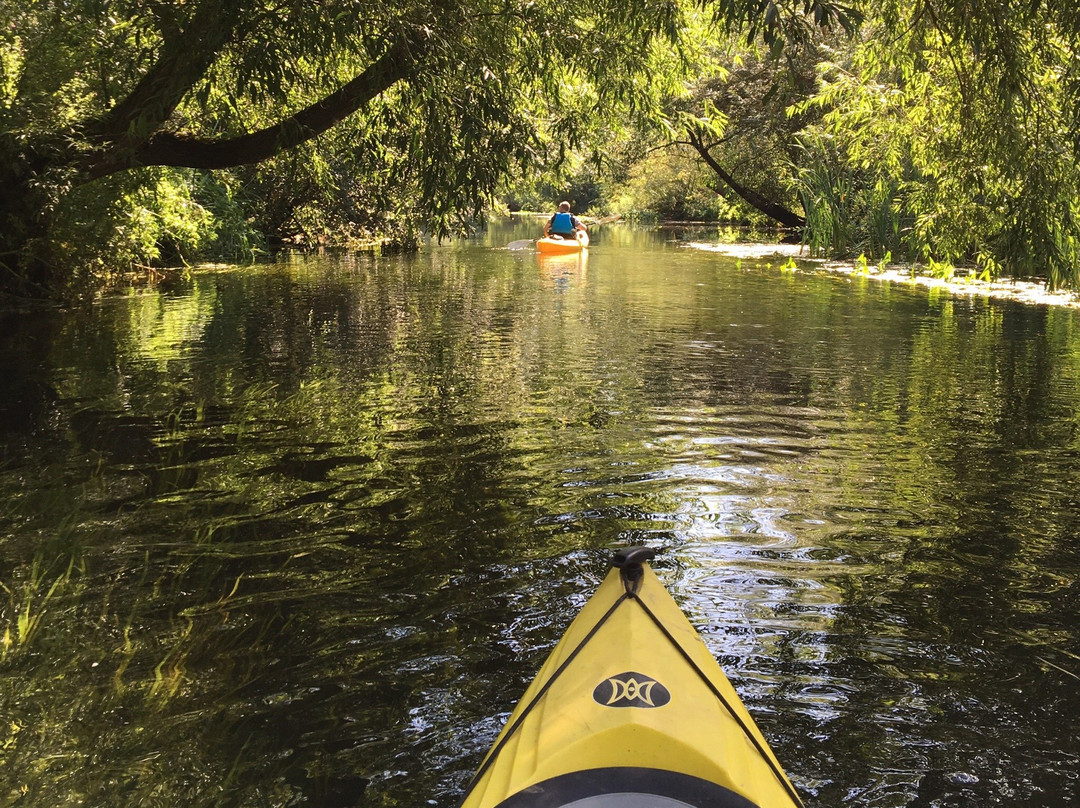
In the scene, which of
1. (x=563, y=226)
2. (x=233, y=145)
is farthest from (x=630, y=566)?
(x=563, y=226)

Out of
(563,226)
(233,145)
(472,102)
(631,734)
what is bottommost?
(631,734)

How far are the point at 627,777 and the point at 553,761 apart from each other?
0.18 m

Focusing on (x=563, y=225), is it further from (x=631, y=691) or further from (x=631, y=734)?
(x=631, y=734)

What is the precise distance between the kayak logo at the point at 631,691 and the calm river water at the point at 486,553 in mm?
888

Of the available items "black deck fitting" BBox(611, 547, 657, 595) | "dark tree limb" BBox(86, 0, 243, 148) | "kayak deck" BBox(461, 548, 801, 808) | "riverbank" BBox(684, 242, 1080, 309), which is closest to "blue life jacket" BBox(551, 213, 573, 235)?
"riverbank" BBox(684, 242, 1080, 309)

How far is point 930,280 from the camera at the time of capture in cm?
1786

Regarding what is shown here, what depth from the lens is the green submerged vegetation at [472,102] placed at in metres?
5.85

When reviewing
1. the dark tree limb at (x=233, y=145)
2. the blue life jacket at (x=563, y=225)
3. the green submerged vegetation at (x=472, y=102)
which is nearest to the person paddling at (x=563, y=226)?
the blue life jacket at (x=563, y=225)

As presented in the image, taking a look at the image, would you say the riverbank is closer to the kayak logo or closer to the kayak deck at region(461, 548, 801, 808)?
the kayak deck at region(461, 548, 801, 808)

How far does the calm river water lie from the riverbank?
15.6ft

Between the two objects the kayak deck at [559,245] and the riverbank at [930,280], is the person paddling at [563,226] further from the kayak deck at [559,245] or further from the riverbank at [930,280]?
the riverbank at [930,280]

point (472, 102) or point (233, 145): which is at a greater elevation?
point (233, 145)

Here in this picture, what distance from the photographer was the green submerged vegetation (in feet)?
19.2

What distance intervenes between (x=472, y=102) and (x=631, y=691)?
4407 mm
